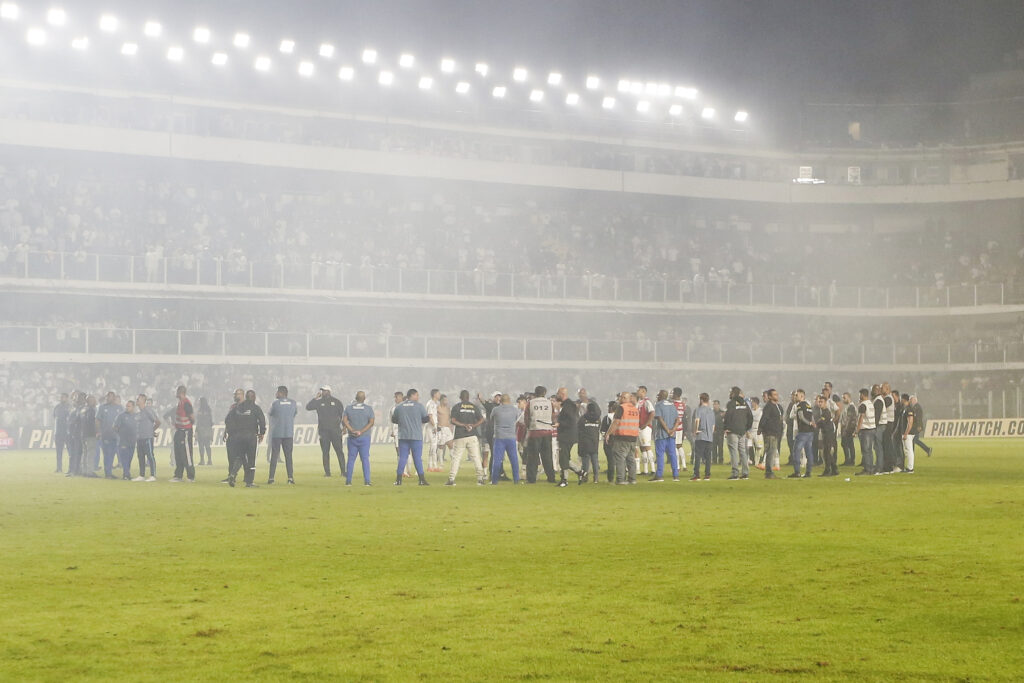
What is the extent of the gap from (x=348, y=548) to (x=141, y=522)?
14.5 feet

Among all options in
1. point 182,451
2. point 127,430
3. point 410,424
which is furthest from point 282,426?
point 127,430

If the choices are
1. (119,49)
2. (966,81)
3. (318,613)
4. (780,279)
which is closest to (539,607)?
(318,613)

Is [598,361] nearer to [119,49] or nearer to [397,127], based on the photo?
[397,127]

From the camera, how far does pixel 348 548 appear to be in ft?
45.8

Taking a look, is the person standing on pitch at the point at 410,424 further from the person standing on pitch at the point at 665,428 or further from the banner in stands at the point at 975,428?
the banner in stands at the point at 975,428

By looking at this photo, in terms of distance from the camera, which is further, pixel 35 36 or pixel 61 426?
pixel 35 36

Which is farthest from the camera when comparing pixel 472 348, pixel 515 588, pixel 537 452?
pixel 472 348

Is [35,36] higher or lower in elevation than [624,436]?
higher

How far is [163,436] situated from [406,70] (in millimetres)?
24864

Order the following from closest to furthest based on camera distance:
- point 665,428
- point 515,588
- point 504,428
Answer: point 515,588 < point 504,428 < point 665,428

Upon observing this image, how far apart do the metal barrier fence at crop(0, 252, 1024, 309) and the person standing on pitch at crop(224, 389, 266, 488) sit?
24490 millimetres

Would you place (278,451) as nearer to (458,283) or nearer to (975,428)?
(458,283)

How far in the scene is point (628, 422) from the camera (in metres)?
22.7

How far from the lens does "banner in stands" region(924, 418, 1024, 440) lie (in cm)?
5194
